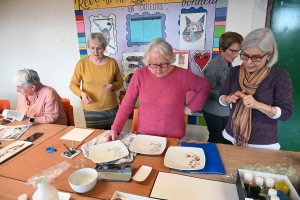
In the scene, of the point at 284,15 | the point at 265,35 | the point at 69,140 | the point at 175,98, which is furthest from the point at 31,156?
the point at 284,15

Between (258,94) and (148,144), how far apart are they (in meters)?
0.75

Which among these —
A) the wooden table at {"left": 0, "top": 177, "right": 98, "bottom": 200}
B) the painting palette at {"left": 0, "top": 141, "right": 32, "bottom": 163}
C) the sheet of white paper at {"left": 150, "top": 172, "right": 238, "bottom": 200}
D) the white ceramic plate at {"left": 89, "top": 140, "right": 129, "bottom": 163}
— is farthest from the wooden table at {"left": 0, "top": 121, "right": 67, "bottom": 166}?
the sheet of white paper at {"left": 150, "top": 172, "right": 238, "bottom": 200}

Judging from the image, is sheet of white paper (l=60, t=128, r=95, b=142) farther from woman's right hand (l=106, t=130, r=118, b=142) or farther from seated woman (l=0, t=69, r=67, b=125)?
seated woman (l=0, t=69, r=67, b=125)

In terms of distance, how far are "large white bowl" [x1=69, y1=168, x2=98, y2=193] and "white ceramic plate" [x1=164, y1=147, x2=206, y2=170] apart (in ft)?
1.26

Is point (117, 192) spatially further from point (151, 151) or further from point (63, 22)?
point (63, 22)

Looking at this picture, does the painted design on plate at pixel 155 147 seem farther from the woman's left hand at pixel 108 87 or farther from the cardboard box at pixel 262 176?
the woman's left hand at pixel 108 87

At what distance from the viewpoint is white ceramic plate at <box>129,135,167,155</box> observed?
1216 mm

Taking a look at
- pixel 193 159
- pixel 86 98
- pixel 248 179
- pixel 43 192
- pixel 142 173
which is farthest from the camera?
pixel 86 98

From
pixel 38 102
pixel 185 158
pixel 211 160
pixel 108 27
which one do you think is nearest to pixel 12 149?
pixel 38 102

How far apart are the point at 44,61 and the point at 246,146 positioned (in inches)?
117

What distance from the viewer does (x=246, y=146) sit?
1.26m

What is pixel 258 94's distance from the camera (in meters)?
1.20

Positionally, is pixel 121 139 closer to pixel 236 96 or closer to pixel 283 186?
pixel 236 96

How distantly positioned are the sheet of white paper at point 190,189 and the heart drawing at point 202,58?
5.32ft
